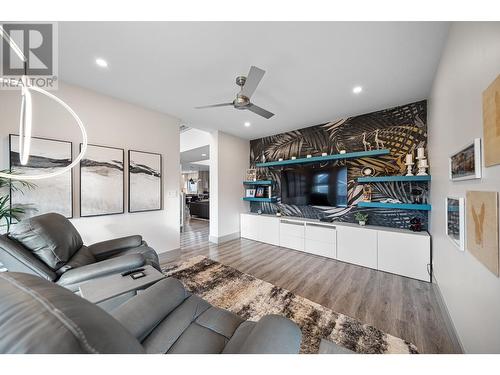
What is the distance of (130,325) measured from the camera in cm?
89

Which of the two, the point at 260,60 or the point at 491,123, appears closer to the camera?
the point at 491,123

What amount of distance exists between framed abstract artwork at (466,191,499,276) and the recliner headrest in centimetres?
163

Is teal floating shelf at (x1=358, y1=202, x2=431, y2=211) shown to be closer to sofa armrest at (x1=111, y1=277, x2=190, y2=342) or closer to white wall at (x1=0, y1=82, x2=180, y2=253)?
sofa armrest at (x1=111, y1=277, x2=190, y2=342)

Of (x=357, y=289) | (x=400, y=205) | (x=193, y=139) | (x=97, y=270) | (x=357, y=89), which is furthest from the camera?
(x=193, y=139)

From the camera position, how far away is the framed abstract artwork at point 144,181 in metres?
2.81

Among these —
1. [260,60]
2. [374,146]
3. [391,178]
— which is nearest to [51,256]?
[260,60]

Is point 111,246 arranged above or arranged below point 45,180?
below

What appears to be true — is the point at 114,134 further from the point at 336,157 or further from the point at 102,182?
the point at 336,157

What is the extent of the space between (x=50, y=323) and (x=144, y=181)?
2828 millimetres

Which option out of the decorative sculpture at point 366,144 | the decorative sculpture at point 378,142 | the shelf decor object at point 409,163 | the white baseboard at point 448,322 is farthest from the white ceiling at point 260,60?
the white baseboard at point 448,322

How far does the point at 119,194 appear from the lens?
8.84 ft

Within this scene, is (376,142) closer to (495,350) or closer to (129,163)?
(495,350)

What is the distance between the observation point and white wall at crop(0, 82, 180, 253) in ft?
6.94
